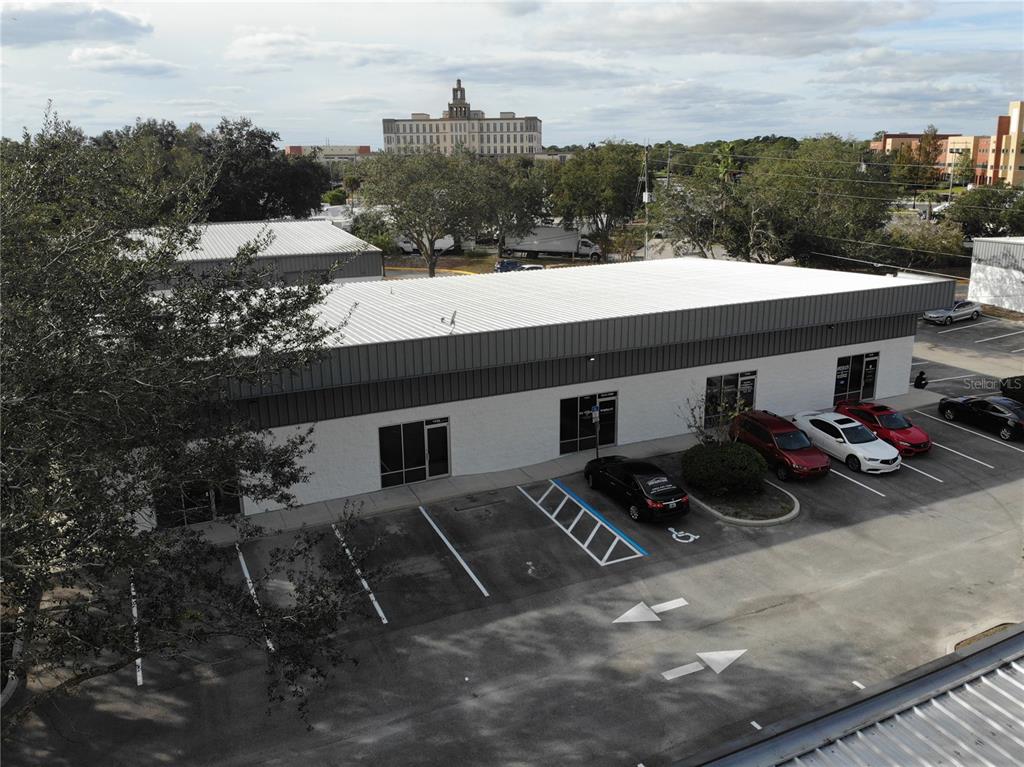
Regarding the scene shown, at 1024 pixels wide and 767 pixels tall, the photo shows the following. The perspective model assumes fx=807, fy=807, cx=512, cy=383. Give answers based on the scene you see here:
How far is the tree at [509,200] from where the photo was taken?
6581cm

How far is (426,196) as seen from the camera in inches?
2322

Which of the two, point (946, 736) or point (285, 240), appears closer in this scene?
point (946, 736)

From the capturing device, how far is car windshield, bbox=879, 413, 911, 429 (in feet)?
85.0

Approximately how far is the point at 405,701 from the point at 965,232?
73.1 metres

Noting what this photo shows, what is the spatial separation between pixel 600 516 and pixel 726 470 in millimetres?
3707

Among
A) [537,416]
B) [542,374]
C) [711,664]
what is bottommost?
[711,664]

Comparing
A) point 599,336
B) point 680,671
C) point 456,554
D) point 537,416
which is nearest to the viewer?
point 680,671

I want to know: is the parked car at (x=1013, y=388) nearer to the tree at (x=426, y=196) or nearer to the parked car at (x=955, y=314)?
the parked car at (x=955, y=314)

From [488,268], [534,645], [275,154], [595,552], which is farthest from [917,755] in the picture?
[275,154]

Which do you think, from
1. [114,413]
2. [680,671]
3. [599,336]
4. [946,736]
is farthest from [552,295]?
[946,736]

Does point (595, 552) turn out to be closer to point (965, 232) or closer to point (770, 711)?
point (770, 711)

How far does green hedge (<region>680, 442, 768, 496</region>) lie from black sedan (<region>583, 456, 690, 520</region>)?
144 cm

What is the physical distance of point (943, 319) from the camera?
44.5 meters

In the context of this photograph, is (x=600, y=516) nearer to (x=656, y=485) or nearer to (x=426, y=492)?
(x=656, y=485)
